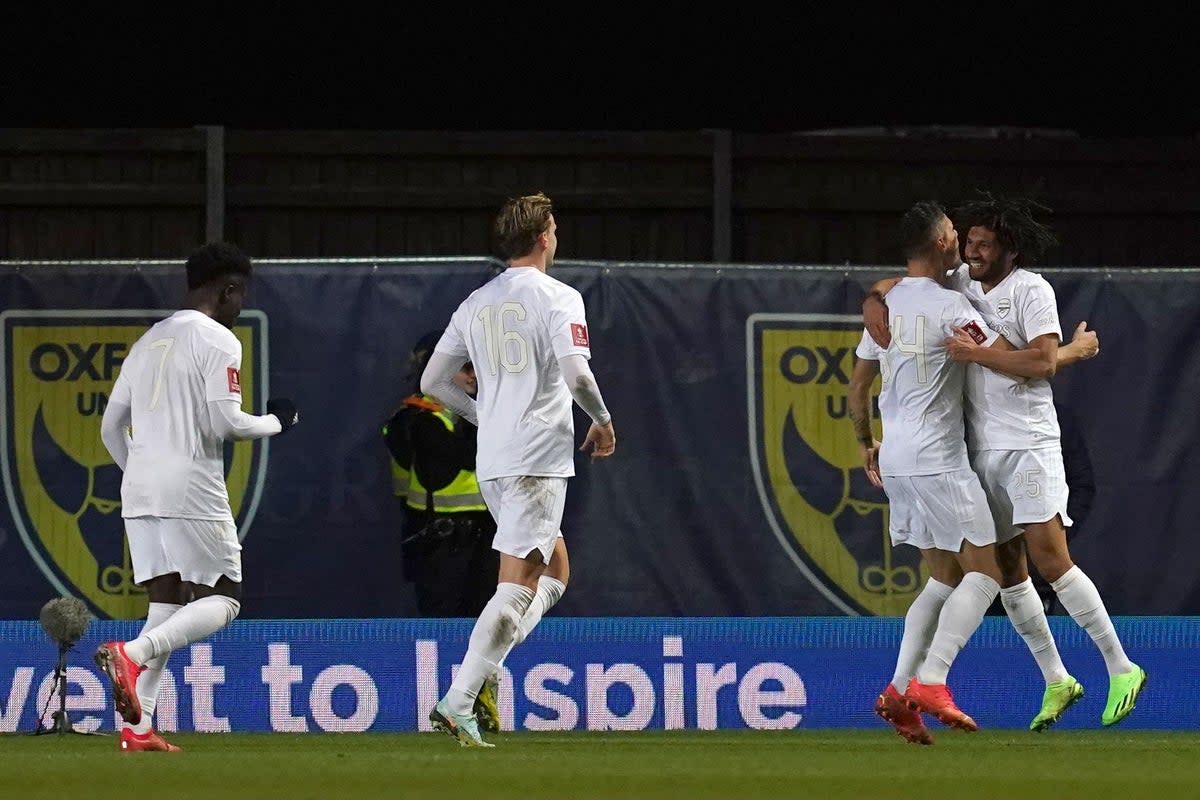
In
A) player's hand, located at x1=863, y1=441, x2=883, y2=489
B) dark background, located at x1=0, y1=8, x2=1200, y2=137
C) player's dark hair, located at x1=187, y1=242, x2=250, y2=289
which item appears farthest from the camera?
dark background, located at x1=0, y1=8, x2=1200, y2=137

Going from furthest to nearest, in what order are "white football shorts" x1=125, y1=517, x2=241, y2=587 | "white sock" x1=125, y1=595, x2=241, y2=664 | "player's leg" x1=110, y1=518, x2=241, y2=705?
"white football shorts" x1=125, y1=517, x2=241, y2=587 → "player's leg" x1=110, y1=518, x2=241, y2=705 → "white sock" x1=125, y1=595, x2=241, y2=664

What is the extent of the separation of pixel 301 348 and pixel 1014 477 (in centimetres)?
361

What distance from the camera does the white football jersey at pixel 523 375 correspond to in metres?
7.68

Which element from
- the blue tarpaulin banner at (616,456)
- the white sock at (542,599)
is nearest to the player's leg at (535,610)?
the white sock at (542,599)

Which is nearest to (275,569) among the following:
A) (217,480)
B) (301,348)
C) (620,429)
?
(301,348)

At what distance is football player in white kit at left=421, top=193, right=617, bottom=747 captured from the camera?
756 centimetres

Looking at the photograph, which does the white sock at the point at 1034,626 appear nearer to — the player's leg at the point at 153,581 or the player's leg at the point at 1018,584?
the player's leg at the point at 1018,584

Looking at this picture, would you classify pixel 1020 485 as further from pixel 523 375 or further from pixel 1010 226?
pixel 523 375

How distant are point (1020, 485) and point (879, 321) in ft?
2.56

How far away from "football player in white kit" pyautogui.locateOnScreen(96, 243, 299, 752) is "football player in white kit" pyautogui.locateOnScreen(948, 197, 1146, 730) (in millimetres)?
2539

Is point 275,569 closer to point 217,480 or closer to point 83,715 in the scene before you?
point 83,715

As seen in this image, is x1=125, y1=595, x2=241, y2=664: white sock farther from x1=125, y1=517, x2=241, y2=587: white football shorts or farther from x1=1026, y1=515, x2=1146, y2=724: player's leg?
x1=1026, y1=515, x2=1146, y2=724: player's leg

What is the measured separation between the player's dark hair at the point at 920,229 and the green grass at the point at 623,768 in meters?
1.78

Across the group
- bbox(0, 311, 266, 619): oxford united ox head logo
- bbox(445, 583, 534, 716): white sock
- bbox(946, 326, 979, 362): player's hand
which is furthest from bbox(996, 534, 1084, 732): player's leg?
bbox(0, 311, 266, 619): oxford united ox head logo
